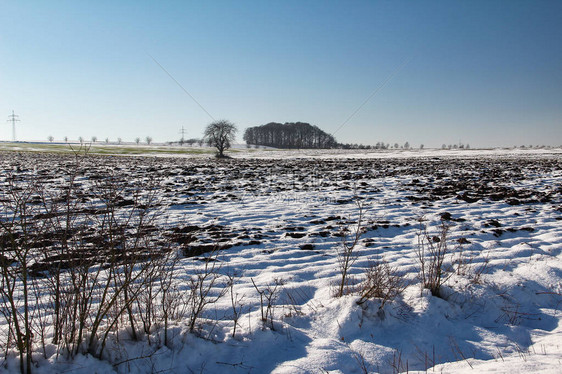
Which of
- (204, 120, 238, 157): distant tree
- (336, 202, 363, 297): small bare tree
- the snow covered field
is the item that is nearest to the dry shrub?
the snow covered field

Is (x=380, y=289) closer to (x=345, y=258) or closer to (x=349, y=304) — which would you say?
(x=349, y=304)

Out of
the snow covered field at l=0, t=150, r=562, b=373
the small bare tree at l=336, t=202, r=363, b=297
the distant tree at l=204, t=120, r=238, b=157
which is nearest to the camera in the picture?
the snow covered field at l=0, t=150, r=562, b=373

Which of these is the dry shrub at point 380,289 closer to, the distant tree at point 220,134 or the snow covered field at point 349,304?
the snow covered field at point 349,304

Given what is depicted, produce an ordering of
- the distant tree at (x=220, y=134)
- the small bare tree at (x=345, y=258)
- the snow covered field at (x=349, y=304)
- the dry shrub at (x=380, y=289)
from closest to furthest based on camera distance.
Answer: the snow covered field at (x=349, y=304) < the dry shrub at (x=380, y=289) < the small bare tree at (x=345, y=258) < the distant tree at (x=220, y=134)

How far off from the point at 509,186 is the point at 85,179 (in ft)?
64.2

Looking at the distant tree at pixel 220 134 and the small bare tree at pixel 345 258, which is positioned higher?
the distant tree at pixel 220 134

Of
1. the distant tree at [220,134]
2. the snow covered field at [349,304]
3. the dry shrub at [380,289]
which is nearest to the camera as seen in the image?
the snow covered field at [349,304]

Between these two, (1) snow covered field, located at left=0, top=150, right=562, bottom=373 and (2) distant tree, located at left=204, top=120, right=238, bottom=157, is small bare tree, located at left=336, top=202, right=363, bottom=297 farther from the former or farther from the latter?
(2) distant tree, located at left=204, top=120, right=238, bottom=157

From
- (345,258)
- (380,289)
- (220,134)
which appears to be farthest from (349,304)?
(220,134)

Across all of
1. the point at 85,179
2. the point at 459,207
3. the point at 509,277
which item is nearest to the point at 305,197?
the point at 459,207

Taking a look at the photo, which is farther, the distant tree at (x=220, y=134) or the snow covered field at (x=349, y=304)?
the distant tree at (x=220, y=134)

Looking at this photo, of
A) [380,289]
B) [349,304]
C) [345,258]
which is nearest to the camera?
[349,304]

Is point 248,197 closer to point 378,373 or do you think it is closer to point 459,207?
point 459,207

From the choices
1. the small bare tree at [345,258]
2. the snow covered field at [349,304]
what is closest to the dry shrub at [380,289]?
the snow covered field at [349,304]
